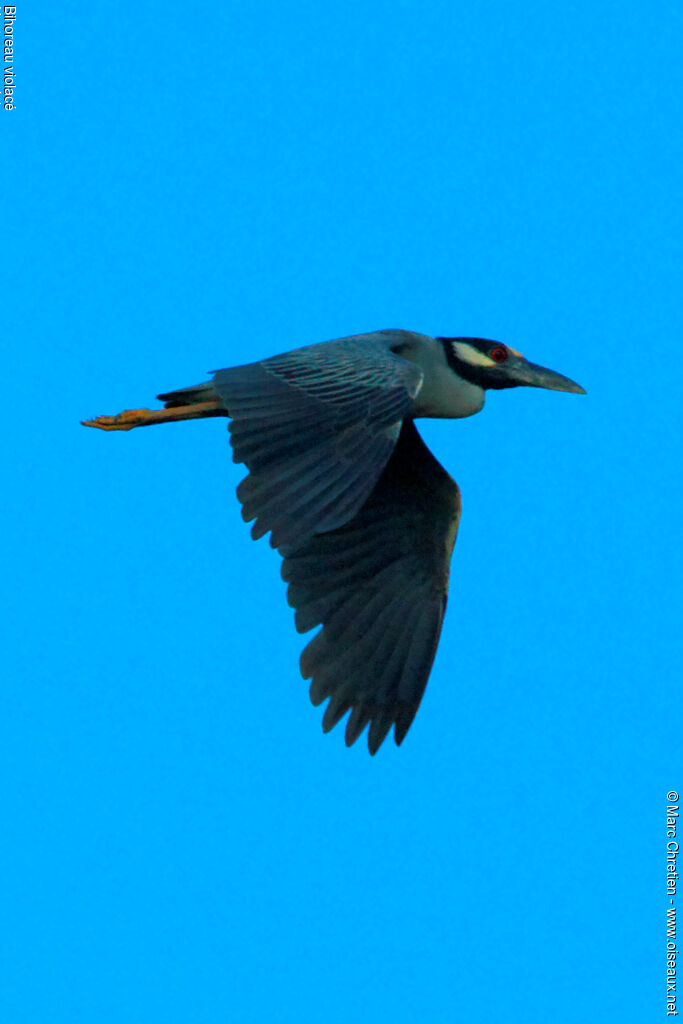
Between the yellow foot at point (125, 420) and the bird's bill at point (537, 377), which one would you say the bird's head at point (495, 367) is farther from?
the yellow foot at point (125, 420)

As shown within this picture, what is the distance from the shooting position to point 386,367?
7.12 m

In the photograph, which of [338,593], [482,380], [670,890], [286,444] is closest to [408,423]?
[482,380]

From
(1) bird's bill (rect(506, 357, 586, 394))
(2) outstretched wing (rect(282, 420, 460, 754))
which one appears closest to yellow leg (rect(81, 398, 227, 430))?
(2) outstretched wing (rect(282, 420, 460, 754))

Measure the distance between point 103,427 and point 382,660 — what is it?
186 cm

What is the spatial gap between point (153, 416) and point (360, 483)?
178 cm

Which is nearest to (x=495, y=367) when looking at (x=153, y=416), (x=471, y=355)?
(x=471, y=355)

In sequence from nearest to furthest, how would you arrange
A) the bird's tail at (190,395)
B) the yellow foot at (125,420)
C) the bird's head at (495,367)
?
the bird's tail at (190,395) → the yellow foot at (125,420) → the bird's head at (495,367)

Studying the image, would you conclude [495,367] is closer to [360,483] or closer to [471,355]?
[471,355]

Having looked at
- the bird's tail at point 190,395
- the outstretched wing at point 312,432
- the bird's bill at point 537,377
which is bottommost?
the outstretched wing at point 312,432

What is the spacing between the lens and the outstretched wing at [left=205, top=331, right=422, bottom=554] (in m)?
6.54

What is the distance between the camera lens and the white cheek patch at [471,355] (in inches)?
323

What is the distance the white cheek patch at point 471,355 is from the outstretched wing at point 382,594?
45 cm

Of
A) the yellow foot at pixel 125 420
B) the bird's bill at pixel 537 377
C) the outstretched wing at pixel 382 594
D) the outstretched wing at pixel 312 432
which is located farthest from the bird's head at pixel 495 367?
the yellow foot at pixel 125 420

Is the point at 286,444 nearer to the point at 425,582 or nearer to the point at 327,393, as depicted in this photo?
the point at 327,393
